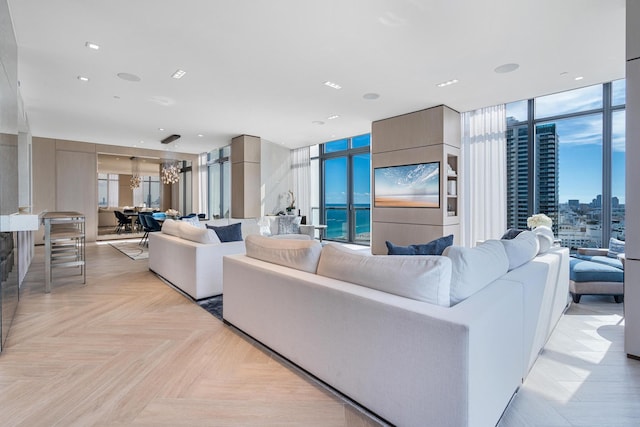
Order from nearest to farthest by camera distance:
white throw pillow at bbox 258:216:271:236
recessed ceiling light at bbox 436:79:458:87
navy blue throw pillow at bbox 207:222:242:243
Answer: navy blue throw pillow at bbox 207:222:242:243, recessed ceiling light at bbox 436:79:458:87, white throw pillow at bbox 258:216:271:236

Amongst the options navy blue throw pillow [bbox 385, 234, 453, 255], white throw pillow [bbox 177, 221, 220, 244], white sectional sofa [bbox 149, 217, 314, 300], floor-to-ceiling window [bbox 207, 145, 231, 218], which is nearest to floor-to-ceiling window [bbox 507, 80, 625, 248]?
navy blue throw pillow [bbox 385, 234, 453, 255]

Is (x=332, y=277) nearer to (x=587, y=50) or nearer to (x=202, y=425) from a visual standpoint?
(x=202, y=425)

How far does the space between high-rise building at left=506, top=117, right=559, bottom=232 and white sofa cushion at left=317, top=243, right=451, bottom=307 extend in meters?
4.71

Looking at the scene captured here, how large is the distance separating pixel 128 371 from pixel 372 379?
1647 millimetres

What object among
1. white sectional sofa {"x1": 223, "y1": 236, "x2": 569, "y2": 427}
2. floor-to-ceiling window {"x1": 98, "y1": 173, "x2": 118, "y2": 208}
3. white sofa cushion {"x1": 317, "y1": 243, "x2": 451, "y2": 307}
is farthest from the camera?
floor-to-ceiling window {"x1": 98, "y1": 173, "x2": 118, "y2": 208}

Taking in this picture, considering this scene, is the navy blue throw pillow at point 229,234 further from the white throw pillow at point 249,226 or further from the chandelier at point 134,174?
the chandelier at point 134,174

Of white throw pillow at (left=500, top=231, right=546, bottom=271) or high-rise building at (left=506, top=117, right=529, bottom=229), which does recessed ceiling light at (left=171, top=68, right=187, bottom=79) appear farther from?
high-rise building at (left=506, top=117, right=529, bottom=229)

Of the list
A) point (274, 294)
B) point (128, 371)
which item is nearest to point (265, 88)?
point (274, 294)

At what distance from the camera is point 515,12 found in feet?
9.19

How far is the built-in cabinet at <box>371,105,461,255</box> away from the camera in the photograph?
5.48m

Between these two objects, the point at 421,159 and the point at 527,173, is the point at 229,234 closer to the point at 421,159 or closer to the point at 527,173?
the point at 421,159

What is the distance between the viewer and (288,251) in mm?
2359

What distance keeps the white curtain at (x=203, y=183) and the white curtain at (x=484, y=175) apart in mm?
8459

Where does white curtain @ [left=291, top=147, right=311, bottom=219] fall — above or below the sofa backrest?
above
